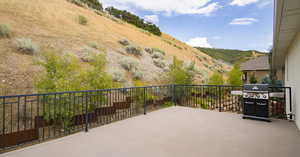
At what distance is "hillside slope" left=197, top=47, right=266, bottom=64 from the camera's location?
30562 mm

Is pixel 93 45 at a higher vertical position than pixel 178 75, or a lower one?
higher

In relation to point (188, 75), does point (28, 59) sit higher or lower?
higher

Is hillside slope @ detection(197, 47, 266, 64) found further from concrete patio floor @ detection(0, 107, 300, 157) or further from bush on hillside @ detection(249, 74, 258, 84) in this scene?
concrete patio floor @ detection(0, 107, 300, 157)

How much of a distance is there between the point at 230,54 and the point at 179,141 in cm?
3495

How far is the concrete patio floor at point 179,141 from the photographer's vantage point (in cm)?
228

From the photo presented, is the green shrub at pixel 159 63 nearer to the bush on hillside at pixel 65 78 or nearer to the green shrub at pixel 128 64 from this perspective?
the green shrub at pixel 128 64

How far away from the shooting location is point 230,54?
3297 centimetres

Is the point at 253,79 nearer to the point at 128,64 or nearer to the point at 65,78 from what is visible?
the point at 128,64

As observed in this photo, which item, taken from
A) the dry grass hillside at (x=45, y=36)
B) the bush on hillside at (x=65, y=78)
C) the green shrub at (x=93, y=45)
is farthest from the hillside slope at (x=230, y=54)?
the bush on hillside at (x=65, y=78)

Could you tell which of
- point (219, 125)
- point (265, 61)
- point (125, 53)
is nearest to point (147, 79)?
point (125, 53)

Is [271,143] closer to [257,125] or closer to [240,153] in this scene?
[240,153]

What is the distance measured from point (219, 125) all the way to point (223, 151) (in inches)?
56.6

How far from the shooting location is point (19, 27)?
29.8 ft

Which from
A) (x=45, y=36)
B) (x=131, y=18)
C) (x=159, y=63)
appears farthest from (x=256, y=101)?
(x=131, y=18)
